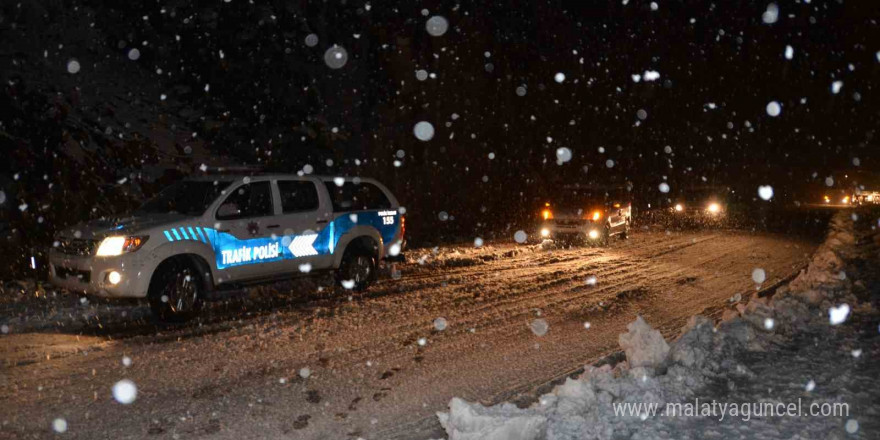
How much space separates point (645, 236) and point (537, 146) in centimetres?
920

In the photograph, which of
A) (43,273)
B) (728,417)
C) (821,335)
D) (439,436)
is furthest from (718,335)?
(43,273)

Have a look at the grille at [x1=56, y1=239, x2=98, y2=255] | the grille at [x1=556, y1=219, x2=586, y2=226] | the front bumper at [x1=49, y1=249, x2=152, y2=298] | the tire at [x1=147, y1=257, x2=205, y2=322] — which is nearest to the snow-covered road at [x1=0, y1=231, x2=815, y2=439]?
the tire at [x1=147, y1=257, x2=205, y2=322]

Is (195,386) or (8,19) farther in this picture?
(8,19)

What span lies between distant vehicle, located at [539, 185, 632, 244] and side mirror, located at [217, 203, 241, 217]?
1141 cm

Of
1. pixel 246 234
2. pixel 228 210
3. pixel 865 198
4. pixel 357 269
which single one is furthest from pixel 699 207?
pixel 865 198

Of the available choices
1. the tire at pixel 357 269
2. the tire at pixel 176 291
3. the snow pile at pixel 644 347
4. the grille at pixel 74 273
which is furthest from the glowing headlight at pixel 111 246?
the snow pile at pixel 644 347

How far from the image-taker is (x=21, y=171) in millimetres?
13406

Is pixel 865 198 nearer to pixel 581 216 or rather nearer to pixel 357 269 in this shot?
pixel 581 216

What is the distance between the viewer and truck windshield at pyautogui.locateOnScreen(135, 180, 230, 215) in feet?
30.2

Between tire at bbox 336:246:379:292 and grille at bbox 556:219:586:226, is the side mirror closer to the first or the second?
tire at bbox 336:246:379:292

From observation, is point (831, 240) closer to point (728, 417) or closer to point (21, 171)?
point (728, 417)

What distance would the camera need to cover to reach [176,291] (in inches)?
336

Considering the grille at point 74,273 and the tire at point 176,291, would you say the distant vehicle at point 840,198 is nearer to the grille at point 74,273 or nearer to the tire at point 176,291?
the tire at point 176,291

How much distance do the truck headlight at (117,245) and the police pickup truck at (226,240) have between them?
0.04ft
